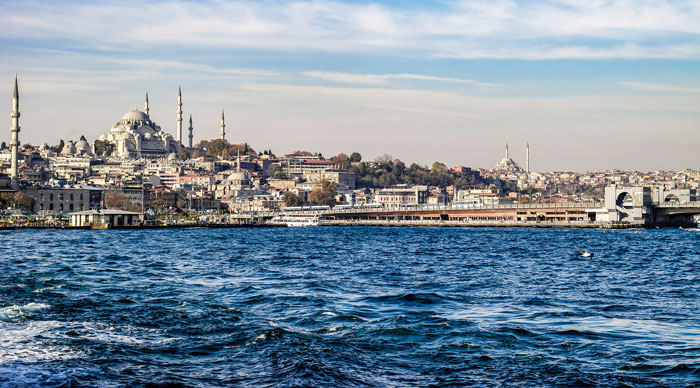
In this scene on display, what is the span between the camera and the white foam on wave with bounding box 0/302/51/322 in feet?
48.5

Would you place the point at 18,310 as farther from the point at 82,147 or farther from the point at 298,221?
the point at 82,147

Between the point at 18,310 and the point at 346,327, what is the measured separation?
6.14m

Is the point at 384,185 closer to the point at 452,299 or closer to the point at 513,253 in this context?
the point at 513,253

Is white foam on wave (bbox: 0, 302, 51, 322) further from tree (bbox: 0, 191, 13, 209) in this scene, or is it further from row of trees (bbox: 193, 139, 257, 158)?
row of trees (bbox: 193, 139, 257, 158)

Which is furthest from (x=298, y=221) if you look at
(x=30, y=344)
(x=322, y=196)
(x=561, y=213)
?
(x=30, y=344)

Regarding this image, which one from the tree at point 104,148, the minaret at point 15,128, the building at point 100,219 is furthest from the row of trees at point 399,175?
the building at point 100,219

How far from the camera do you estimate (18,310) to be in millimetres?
15578

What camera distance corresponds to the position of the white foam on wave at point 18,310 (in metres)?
14.8

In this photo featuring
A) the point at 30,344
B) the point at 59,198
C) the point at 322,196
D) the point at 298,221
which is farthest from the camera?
the point at 322,196

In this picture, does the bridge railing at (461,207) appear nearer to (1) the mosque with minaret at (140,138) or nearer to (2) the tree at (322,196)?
(2) the tree at (322,196)

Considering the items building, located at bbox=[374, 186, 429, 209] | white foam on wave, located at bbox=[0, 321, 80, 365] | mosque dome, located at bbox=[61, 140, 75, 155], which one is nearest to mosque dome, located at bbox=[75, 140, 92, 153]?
mosque dome, located at bbox=[61, 140, 75, 155]

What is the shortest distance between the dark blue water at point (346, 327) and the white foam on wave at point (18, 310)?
5.8 inches

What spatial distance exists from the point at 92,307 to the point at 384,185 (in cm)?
15076

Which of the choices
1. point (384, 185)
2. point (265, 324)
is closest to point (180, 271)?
point (265, 324)
